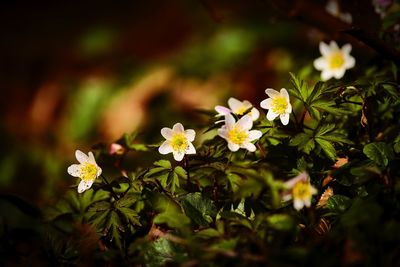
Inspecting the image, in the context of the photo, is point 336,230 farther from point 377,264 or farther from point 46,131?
point 46,131

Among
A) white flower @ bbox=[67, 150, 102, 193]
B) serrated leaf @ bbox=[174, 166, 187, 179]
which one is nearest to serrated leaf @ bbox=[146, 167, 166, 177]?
serrated leaf @ bbox=[174, 166, 187, 179]

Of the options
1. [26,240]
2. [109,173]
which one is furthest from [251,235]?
[109,173]

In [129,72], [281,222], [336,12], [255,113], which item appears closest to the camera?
[281,222]

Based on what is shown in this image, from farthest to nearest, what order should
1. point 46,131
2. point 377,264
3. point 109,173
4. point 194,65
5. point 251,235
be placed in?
point 46,131, point 194,65, point 109,173, point 251,235, point 377,264

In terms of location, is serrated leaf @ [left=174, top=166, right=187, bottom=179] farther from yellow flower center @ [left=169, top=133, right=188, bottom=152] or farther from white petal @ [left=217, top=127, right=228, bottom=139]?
white petal @ [left=217, top=127, right=228, bottom=139]

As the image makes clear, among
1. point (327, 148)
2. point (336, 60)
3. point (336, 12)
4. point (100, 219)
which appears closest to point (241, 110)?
point (327, 148)

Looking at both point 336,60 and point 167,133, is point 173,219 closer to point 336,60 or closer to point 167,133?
point 167,133

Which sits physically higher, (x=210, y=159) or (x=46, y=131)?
(x=210, y=159)
